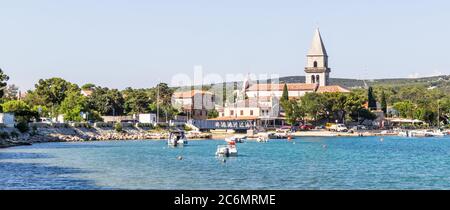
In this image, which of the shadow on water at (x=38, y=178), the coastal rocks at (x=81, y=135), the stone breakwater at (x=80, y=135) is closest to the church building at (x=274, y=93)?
the coastal rocks at (x=81, y=135)

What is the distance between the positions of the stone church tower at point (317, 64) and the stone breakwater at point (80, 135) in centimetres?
4181

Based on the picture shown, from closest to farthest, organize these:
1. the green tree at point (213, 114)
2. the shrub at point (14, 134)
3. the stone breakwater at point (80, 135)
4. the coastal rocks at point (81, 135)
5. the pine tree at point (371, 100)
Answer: the shrub at point (14, 134)
the stone breakwater at point (80, 135)
the coastal rocks at point (81, 135)
the green tree at point (213, 114)
the pine tree at point (371, 100)

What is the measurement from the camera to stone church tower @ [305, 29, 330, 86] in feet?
353

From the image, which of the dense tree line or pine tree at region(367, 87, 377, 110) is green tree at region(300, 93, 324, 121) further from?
the dense tree line

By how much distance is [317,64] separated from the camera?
109m

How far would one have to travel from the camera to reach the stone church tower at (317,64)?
10762cm

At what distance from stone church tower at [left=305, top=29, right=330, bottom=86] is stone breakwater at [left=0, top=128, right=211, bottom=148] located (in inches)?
1646

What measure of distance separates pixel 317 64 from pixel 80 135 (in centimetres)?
5622

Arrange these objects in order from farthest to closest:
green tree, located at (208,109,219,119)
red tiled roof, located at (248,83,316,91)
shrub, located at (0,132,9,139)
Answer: red tiled roof, located at (248,83,316,91), green tree, located at (208,109,219,119), shrub, located at (0,132,9,139)

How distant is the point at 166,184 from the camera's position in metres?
19.6

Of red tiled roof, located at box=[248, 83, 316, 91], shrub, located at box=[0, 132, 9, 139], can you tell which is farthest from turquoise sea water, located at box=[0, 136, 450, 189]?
red tiled roof, located at box=[248, 83, 316, 91]

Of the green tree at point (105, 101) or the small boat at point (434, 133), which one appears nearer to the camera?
the green tree at point (105, 101)

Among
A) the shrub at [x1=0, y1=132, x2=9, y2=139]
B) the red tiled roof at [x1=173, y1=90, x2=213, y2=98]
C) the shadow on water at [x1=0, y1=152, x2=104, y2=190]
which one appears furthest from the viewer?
the red tiled roof at [x1=173, y1=90, x2=213, y2=98]

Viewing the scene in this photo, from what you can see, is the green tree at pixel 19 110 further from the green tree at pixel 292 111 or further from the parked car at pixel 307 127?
the parked car at pixel 307 127
